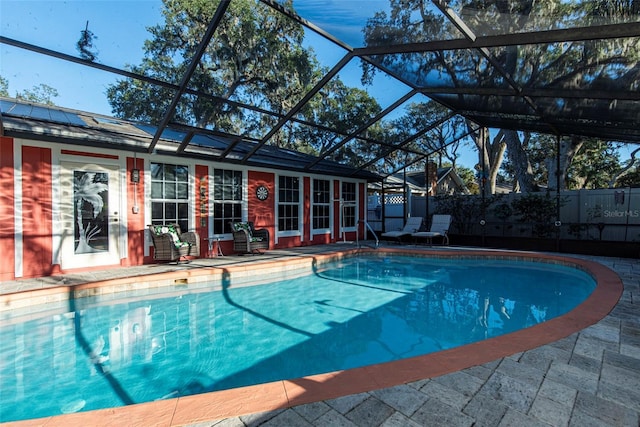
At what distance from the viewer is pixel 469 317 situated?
439 cm

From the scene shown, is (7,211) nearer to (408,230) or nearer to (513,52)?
(513,52)

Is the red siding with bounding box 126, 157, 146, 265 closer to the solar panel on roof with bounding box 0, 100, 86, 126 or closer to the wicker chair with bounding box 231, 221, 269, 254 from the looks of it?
the solar panel on roof with bounding box 0, 100, 86, 126

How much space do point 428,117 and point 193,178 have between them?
6267 millimetres

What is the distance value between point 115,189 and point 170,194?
42.5 inches

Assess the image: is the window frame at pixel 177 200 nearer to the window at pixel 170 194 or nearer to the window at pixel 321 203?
the window at pixel 170 194

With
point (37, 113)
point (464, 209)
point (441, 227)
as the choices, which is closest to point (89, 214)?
point (37, 113)

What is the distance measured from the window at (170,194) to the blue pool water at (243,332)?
225cm

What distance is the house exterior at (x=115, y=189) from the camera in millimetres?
5320

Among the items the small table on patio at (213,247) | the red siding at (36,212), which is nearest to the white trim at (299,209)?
the small table on patio at (213,247)

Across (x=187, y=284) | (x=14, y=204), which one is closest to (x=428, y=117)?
(x=187, y=284)

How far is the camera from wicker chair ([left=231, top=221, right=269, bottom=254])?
763 centimetres

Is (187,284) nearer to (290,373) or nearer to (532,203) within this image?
(290,373)

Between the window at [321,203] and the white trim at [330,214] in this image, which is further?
the window at [321,203]

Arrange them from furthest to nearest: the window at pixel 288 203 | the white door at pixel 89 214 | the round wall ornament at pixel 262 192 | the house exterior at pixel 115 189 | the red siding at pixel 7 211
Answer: the window at pixel 288 203 → the round wall ornament at pixel 262 192 → the white door at pixel 89 214 → the house exterior at pixel 115 189 → the red siding at pixel 7 211
